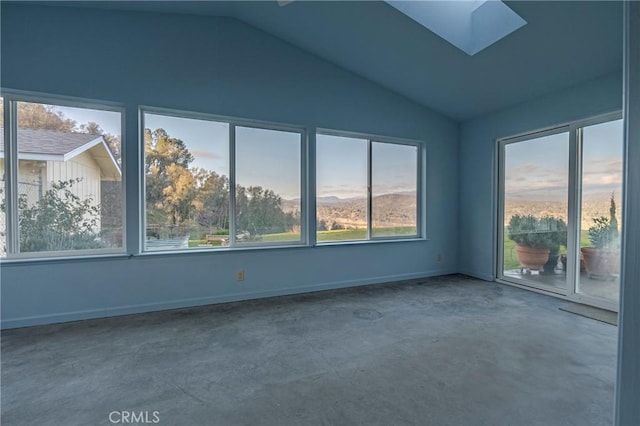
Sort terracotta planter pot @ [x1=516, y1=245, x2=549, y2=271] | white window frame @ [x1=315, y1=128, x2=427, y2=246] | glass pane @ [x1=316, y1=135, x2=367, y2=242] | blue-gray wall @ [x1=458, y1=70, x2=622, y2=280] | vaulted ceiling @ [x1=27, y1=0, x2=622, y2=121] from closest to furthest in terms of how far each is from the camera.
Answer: vaulted ceiling @ [x1=27, y1=0, x2=622, y2=121] → blue-gray wall @ [x1=458, y1=70, x2=622, y2=280] → terracotta planter pot @ [x1=516, y1=245, x2=549, y2=271] → glass pane @ [x1=316, y1=135, x2=367, y2=242] → white window frame @ [x1=315, y1=128, x2=427, y2=246]

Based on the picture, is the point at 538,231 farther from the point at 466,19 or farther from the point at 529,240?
the point at 466,19

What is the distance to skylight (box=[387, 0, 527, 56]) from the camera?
3178 mm

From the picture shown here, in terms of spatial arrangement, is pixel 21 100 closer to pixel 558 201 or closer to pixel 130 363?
pixel 130 363

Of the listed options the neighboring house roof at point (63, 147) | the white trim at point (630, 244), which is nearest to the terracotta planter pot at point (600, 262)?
the white trim at point (630, 244)

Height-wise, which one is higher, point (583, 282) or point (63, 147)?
point (63, 147)

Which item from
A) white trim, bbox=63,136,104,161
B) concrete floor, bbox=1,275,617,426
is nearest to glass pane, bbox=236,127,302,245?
concrete floor, bbox=1,275,617,426

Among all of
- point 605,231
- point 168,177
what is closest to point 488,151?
point 605,231

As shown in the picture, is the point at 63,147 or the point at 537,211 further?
the point at 537,211

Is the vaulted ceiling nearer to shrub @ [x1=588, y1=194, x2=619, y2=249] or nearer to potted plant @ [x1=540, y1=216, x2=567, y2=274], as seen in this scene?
shrub @ [x1=588, y1=194, x2=619, y2=249]

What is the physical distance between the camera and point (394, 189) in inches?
195

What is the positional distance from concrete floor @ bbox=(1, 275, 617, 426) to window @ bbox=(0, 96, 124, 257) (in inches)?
34.3

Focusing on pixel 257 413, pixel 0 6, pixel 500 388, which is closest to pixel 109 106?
pixel 0 6

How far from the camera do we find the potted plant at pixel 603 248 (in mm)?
3428

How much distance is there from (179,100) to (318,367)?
3.19 metres
